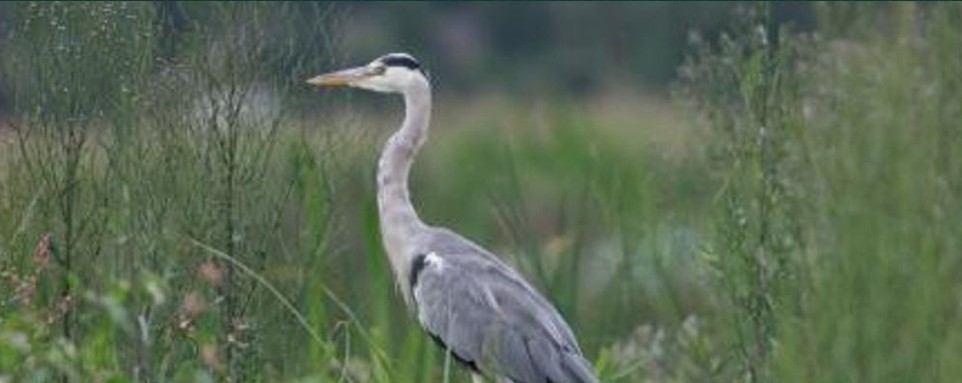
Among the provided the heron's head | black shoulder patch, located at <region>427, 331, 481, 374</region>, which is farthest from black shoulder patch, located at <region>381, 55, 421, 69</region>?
black shoulder patch, located at <region>427, 331, 481, 374</region>


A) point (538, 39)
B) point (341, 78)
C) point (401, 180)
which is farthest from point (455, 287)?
point (538, 39)

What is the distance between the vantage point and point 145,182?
8062 millimetres

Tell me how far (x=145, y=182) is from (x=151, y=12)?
0.98m

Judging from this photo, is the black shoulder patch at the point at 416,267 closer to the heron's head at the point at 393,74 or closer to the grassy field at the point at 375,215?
the grassy field at the point at 375,215

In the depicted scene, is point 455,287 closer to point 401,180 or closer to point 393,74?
point 401,180

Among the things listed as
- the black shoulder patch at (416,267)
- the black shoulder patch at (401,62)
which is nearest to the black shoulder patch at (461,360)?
the black shoulder patch at (416,267)

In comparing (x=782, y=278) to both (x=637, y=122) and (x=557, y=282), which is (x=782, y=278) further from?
(x=637, y=122)

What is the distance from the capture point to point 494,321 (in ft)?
29.6

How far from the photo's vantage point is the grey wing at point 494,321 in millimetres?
8812

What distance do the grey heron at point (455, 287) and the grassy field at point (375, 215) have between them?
127 millimetres

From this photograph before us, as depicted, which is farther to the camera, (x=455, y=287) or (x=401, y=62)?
(x=401, y=62)

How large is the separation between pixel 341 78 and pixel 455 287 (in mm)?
666

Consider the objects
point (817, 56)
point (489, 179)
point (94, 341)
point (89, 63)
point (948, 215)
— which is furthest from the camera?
point (489, 179)

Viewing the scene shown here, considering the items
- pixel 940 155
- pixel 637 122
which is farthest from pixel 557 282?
pixel 637 122
